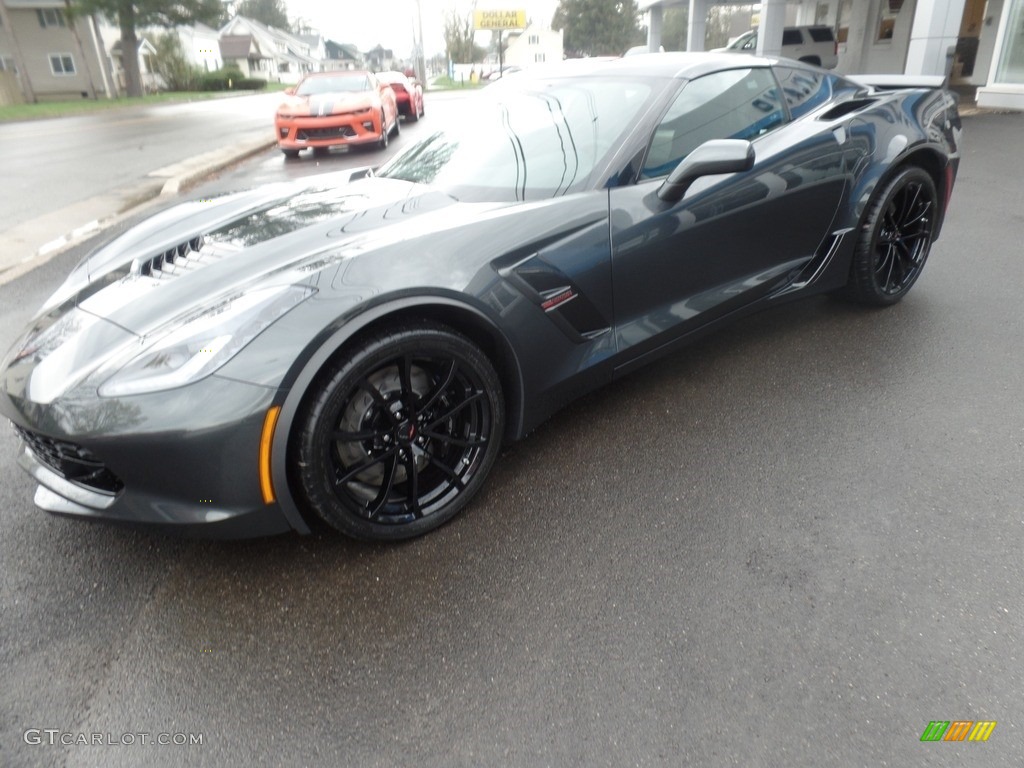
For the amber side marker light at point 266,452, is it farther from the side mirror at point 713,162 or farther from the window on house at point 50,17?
the window on house at point 50,17

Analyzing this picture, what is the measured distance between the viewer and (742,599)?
2.02 m

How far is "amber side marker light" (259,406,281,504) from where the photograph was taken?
186 centimetres

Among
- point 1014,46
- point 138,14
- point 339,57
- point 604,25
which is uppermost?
point 138,14

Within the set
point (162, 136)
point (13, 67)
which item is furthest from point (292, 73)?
point (162, 136)

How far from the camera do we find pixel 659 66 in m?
3.10

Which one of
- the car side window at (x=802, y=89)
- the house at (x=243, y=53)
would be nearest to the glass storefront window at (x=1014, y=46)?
the car side window at (x=802, y=89)

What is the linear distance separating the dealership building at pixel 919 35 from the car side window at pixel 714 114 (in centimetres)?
1140

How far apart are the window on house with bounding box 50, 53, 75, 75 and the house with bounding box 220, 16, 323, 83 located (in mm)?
24087

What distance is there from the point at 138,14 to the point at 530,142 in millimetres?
42382

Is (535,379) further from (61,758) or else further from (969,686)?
(61,758)

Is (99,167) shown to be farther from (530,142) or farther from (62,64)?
(62,64)

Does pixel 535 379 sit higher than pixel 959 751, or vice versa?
pixel 535 379

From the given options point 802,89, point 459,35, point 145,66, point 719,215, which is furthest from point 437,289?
point 459,35

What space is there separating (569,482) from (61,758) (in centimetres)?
166
